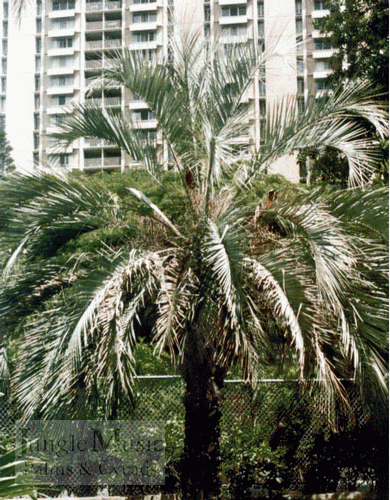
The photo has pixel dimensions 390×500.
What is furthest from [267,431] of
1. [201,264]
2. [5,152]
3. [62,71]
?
[62,71]

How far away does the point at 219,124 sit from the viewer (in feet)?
18.4

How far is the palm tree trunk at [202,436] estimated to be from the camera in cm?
579

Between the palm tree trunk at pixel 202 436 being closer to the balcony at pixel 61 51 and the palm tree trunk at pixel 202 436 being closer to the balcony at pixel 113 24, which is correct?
the balcony at pixel 113 24

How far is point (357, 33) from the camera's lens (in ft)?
31.6

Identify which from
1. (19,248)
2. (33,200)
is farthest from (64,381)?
(33,200)

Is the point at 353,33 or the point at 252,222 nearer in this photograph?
the point at 252,222

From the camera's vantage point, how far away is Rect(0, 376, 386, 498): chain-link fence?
259 inches

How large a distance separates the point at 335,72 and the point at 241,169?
12.8 feet

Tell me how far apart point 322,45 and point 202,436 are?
615 cm

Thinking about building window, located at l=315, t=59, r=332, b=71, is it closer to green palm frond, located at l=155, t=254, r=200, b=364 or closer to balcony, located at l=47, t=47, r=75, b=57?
balcony, located at l=47, t=47, r=75, b=57

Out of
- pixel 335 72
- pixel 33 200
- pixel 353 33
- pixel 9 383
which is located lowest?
pixel 9 383

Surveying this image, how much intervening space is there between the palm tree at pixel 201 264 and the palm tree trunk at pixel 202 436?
0.5 inches

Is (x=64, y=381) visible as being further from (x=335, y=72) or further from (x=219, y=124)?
(x=335, y=72)

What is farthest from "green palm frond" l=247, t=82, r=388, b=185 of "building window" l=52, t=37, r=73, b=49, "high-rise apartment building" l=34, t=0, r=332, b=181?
"building window" l=52, t=37, r=73, b=49
